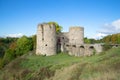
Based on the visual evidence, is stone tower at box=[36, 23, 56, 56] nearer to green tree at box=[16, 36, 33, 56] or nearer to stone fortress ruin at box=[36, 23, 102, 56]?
stone fortress ruin at box=[36, 23, 102, 56]

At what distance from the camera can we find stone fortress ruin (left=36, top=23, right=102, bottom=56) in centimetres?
2905

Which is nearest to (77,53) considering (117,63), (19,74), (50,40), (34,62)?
(50,40)

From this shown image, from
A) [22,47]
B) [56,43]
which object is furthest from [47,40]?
[22,47]

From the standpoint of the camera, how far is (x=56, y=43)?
101 feet

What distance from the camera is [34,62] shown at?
25391 mm

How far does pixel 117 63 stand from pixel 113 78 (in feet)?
12.1

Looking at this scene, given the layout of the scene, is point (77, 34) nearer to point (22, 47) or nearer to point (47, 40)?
point (47, 40)

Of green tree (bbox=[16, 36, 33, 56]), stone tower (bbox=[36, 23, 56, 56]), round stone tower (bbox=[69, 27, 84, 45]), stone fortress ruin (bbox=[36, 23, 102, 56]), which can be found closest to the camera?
stone fortress ruin (bbox=[36, 23, 102, 56])

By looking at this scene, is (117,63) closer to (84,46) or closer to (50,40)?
(84,46)

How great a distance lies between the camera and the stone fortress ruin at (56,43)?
29.1 m

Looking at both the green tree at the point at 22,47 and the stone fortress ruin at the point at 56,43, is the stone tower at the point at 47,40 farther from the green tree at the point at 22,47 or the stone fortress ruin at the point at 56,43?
the green tree at the point at 22,47

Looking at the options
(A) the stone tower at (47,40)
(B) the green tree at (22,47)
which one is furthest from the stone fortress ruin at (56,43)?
(B) the green tree at (22,47)

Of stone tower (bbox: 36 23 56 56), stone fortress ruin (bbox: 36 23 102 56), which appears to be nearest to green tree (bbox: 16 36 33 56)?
stone fortress ruin (bbox: 36 23 102 56)

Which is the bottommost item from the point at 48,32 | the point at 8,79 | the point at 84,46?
the point at 8,79
